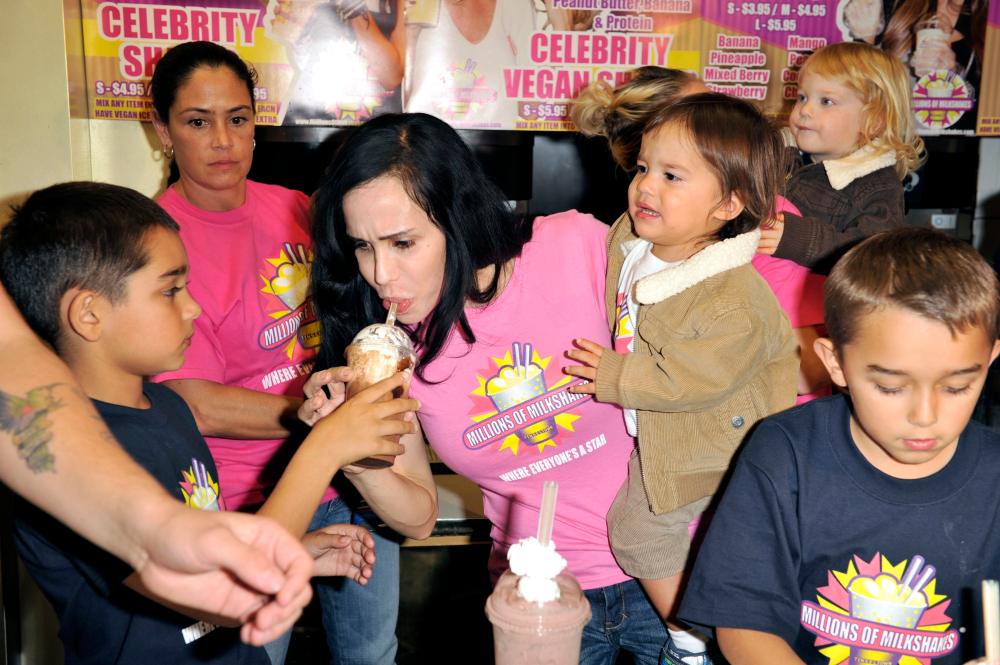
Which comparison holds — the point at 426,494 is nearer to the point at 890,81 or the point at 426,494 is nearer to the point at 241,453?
the point at 241,453

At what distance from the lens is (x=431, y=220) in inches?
74.0

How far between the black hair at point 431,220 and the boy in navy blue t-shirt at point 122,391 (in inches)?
12.2

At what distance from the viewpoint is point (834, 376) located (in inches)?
62.8

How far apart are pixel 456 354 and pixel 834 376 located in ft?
2.48

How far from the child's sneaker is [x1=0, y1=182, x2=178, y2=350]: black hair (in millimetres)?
1265

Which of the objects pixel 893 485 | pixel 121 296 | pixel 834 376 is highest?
pixel 121 296

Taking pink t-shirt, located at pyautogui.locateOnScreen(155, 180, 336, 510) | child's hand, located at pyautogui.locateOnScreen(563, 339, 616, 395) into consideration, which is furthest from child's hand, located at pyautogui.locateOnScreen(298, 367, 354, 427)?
pink t-shirt, located at pyautogui.locateOnScreen(155, 180, 336, 510)

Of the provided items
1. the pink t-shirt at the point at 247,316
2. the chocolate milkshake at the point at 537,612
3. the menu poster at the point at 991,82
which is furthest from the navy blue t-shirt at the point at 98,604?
the menu poster at the point at 991,82

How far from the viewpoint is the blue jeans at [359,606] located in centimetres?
249

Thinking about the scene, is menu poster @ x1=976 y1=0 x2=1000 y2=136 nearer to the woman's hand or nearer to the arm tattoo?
the woman's hand

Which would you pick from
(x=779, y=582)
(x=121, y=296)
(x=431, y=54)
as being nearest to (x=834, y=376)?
(x=779, y=582)

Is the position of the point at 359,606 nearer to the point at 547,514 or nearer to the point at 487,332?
the point at 487,332

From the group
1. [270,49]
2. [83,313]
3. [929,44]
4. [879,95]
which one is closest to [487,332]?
[83,313]

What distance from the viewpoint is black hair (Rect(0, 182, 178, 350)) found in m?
1.68
